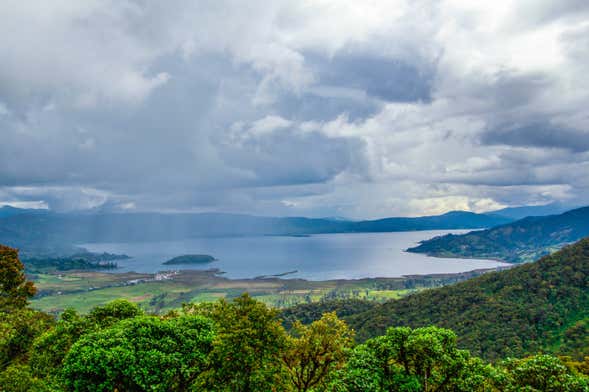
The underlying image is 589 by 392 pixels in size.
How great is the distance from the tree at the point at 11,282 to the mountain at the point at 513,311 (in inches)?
3220

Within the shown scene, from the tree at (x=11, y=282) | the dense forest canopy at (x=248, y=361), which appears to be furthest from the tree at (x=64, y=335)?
the tree at (x=11, y=282)

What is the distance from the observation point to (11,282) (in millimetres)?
40312

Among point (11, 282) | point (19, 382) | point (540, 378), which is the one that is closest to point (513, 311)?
point (540, 378)

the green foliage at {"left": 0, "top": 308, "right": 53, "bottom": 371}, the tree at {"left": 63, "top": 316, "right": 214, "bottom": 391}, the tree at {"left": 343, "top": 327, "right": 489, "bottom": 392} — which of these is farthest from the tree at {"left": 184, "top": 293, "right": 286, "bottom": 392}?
the green foliage at {"left": 0, "top": 308, "right": 53, "bottom": 371}

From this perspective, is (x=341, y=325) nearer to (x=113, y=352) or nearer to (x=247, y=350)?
(x=247, y=350)

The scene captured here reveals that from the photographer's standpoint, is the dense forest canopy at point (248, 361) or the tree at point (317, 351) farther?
the tree at point (317, 351)

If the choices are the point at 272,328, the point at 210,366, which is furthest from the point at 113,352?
the point at 272,328

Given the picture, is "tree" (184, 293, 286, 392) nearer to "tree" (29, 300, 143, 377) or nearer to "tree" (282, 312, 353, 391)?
"tree" (282, 312, 353, 391)

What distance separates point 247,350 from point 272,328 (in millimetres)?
1896

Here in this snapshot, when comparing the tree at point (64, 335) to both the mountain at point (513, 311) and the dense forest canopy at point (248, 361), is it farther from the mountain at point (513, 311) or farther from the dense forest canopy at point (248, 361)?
the mountain at point (513, 311)

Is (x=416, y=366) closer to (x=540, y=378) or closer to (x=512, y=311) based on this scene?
(x=540, y=378)

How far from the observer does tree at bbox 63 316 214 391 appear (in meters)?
16.6

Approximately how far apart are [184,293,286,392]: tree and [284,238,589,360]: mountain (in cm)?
6905

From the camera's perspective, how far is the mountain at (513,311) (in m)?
78.8
